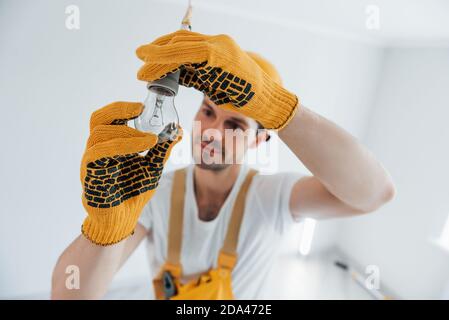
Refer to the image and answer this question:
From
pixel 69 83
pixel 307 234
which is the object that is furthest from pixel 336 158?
pixel 307 234

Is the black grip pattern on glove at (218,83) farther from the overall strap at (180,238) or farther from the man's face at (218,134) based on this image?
the overall strap at (180,238)

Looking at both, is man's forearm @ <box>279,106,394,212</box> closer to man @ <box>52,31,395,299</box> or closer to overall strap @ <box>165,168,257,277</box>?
man @ <box>52,31,395,299</box>

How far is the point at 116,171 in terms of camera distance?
403 millimetres

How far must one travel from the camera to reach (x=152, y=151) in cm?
45

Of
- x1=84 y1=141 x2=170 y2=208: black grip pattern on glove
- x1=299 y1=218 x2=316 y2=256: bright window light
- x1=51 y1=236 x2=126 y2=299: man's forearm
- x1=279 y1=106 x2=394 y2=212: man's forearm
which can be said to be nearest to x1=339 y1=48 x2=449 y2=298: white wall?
x1=299 y1=218 x2=316 y2=256: bright window light

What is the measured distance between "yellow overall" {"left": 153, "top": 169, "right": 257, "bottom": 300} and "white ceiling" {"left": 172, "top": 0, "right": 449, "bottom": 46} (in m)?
0.51

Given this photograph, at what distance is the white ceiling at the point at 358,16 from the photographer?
54 centimetres

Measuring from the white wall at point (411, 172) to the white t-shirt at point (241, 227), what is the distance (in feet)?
1.47

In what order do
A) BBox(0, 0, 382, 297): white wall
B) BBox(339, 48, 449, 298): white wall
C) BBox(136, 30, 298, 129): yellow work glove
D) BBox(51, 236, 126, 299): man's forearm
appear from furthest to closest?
BBox(339, 48, 449, 298): white wall, BBox(0, 0, 382, 297): white wall, BBox(51, 236, 126, 299): man's forearm, BBox(136, 30, 298, 129): yellow work glove

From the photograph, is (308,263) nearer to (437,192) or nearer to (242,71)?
(437,192)

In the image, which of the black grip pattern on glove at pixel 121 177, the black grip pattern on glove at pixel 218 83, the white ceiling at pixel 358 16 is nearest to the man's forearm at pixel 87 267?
the black grip pattern on glove at pixel 121 177

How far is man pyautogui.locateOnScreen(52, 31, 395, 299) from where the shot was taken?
1.18 ft

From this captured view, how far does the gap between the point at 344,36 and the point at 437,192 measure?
2.18ft
